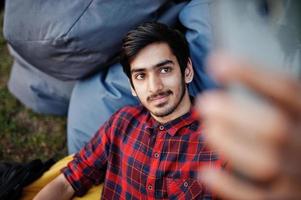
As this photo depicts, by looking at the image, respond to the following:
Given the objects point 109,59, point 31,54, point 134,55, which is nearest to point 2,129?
point 31,54

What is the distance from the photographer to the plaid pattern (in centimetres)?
110

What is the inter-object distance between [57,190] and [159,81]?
1.69 feet

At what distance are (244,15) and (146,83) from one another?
83 centimetres

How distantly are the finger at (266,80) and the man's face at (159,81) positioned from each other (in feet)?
2.69

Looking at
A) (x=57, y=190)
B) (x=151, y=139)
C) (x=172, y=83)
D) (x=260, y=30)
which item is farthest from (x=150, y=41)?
(x=260, y=30)

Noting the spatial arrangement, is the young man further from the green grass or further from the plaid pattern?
the green grass

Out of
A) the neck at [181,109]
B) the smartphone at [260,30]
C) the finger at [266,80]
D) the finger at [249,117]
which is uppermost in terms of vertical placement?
the smartphone at [260,30]

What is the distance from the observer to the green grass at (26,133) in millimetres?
1881

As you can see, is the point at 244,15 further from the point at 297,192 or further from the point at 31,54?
the point at 31,54

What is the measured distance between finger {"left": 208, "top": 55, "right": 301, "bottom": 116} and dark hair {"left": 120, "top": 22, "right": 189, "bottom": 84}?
89 cm

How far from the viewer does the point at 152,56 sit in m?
1.17

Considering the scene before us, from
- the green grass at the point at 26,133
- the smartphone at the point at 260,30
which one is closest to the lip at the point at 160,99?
the smartphone at the point at 260,30

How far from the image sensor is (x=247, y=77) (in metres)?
0.31

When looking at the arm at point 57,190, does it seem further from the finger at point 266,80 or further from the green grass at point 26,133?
the finger at point 266,80
